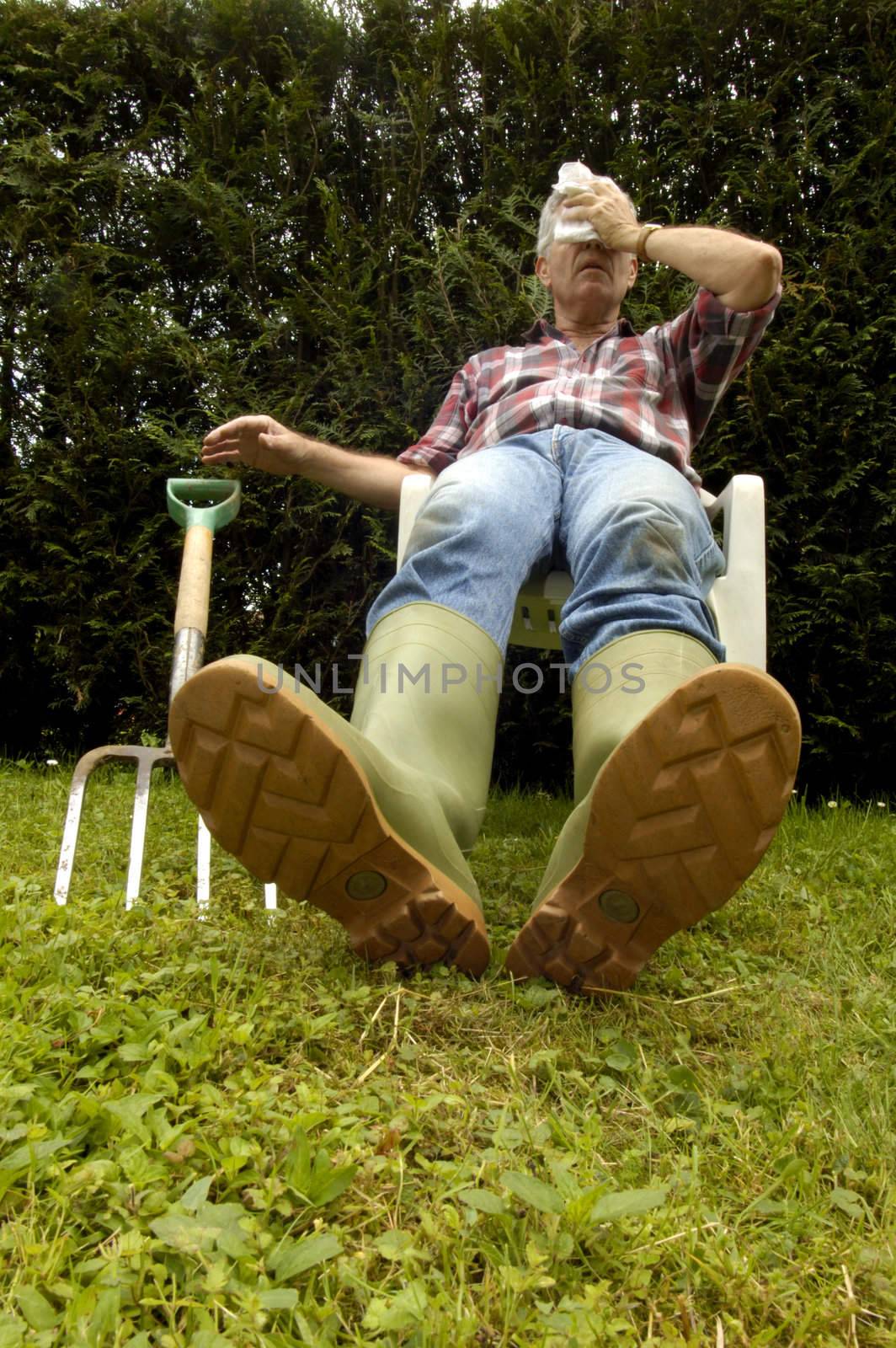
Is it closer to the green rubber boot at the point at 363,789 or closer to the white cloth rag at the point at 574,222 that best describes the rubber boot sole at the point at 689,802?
the green rubber boot at the point at 363,789

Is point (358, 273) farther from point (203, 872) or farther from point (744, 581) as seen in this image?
point (203, 872)

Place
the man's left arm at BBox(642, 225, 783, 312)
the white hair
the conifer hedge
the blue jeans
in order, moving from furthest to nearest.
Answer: the conifer hedge
the white hair
the man's left arm at BBox(642, 225, 783, 312)
the blue jeans

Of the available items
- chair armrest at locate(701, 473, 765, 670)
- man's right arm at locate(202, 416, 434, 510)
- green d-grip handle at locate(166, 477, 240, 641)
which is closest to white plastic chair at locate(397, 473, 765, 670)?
chair armrest at locate(701, 473, 765, 670)

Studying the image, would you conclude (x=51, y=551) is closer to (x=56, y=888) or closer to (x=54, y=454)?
(x=54, y=454)

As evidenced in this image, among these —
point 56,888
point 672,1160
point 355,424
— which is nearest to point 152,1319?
point 672,1160

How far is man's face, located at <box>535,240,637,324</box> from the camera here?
1.87m

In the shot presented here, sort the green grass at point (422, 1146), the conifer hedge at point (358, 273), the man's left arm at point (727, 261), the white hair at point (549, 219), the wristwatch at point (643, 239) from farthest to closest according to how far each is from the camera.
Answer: the conifer hedge at point (358, 273) → the white hair at point (549, 219) → the wristwatch at point (643, 239) → the man's left arm at point (727, 261) → the green grass at point (422, 1146)

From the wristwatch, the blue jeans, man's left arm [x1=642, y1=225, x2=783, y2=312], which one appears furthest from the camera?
the wristwatch

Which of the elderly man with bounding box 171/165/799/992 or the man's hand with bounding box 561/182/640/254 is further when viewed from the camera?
the man's hand with bounding box 561/182/640/254

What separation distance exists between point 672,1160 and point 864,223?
2.49 m

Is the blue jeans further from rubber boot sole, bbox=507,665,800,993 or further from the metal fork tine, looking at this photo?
the metal fork tine

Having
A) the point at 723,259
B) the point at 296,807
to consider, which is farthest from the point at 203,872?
the point at 723,259

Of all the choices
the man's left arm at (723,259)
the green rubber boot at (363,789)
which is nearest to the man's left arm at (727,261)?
the man's left arm at (723,259)

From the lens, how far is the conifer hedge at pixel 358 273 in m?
2.52
